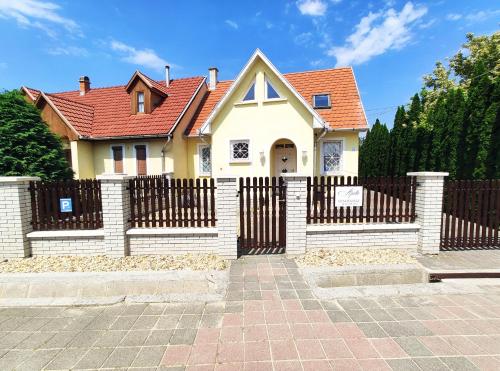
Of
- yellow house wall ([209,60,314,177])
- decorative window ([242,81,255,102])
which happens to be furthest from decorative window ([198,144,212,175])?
decorative window ([242,81,255,102])

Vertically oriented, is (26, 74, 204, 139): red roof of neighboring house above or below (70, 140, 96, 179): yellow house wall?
above

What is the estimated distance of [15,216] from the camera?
5195mm

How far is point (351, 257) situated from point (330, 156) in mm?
7935

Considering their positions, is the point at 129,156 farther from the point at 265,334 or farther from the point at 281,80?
the point at 265,334

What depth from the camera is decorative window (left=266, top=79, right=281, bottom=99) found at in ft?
36.9

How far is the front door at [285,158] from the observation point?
12305 millimetres

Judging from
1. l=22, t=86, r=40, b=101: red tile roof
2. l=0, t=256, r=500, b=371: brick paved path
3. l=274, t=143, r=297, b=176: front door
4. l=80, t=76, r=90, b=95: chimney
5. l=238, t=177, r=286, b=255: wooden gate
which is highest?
l=80, t=76, r=90, b=95: chimney

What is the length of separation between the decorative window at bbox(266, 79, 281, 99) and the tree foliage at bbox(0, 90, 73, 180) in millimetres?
8679

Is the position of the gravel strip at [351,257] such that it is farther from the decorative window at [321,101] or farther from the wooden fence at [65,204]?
the decorative window at [321,101]

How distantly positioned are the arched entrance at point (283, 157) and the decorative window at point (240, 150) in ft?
4.48

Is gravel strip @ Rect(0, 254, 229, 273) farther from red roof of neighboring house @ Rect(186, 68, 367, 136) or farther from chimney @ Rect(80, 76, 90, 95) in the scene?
chimney @ Rect(80, 76, 90, 95)

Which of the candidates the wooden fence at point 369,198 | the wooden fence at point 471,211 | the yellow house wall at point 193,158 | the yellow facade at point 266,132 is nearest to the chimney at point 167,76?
the yellow house wall at point 193,158

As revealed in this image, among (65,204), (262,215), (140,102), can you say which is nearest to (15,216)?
(65,204)

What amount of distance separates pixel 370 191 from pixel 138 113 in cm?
1399
